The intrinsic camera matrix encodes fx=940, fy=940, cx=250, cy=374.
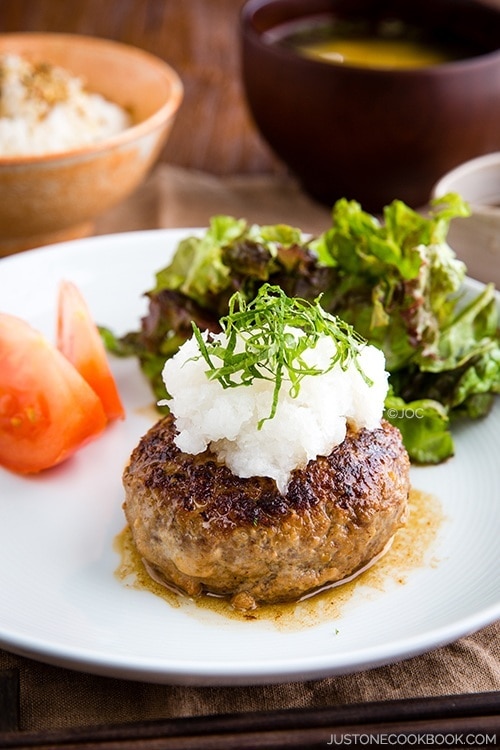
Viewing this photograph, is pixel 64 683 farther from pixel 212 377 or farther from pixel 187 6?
pixel 187 6

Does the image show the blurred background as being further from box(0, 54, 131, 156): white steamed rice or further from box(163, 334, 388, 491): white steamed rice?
box(163, 334, 388, 491): white steamed rice

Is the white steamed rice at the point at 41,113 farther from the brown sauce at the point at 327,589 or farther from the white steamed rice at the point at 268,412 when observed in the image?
the brown sauce at the point at 327,589

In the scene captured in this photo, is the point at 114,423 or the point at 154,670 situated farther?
the point at 114,423

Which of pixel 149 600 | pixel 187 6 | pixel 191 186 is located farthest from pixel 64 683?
pixel 187 6

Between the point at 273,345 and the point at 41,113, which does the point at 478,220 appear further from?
the point at 41,113

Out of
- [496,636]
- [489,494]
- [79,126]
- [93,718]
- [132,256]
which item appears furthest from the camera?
[79,126]

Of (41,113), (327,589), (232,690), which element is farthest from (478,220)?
(232,690)
